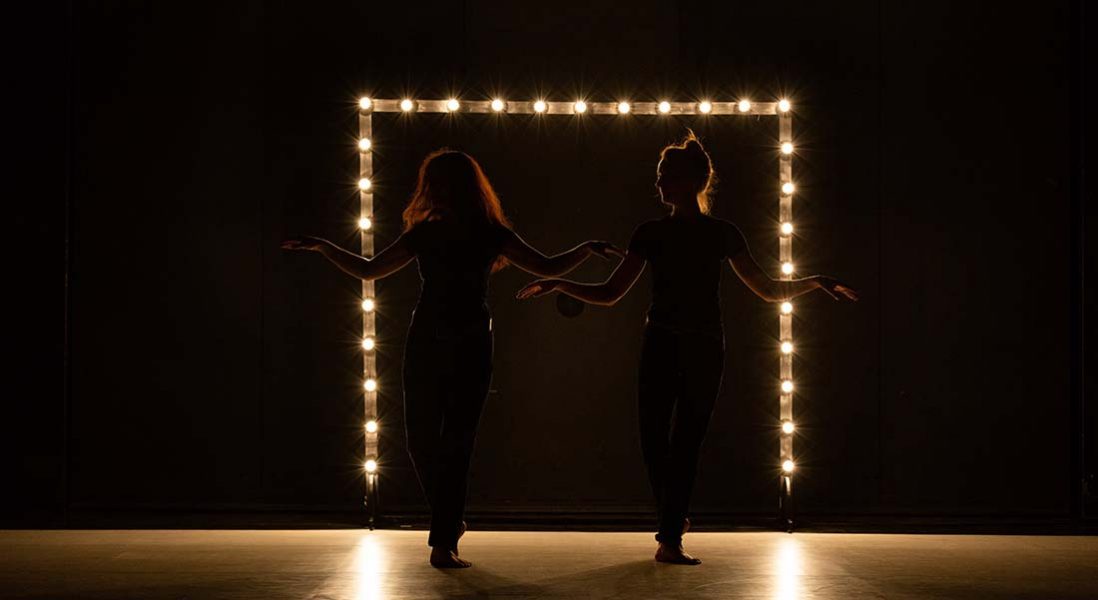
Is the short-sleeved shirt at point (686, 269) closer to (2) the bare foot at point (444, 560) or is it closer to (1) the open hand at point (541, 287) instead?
(1) the open hand at point (541, 287)

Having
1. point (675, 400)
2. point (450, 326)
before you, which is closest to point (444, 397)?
point (450, 326)

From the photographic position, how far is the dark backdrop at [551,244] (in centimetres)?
566

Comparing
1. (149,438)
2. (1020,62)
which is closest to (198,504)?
(149,438)

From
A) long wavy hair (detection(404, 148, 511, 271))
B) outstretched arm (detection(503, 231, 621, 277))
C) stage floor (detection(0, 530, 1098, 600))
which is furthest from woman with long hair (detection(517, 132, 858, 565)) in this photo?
long wavy hair (detection(404, 148, 511, 271))

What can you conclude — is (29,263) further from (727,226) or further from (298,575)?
(727,226)

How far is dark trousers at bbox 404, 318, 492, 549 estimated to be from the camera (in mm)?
4164

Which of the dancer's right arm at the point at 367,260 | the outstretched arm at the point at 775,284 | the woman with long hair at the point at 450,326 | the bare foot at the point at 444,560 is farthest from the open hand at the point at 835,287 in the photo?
the bare foot at the point at 444,560

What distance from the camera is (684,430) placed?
4.32 meters

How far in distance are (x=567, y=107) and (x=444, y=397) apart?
1.98m

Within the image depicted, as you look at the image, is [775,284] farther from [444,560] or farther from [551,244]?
[444,560]

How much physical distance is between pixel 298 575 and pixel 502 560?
816 mm

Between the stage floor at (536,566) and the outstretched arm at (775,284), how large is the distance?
1.08m

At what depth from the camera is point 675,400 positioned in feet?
14.3

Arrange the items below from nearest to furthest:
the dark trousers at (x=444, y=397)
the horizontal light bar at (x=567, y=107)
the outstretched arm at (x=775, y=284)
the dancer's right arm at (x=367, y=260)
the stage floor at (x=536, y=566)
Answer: the stage floor at (x=536, y=566)
the dark trousers at (x=444, y=397)
the dancer's right arm at (x=367, y=260)
the outstretched arm at (x=775, y=284)
the horizontal light bar at (x=567, y=107)
